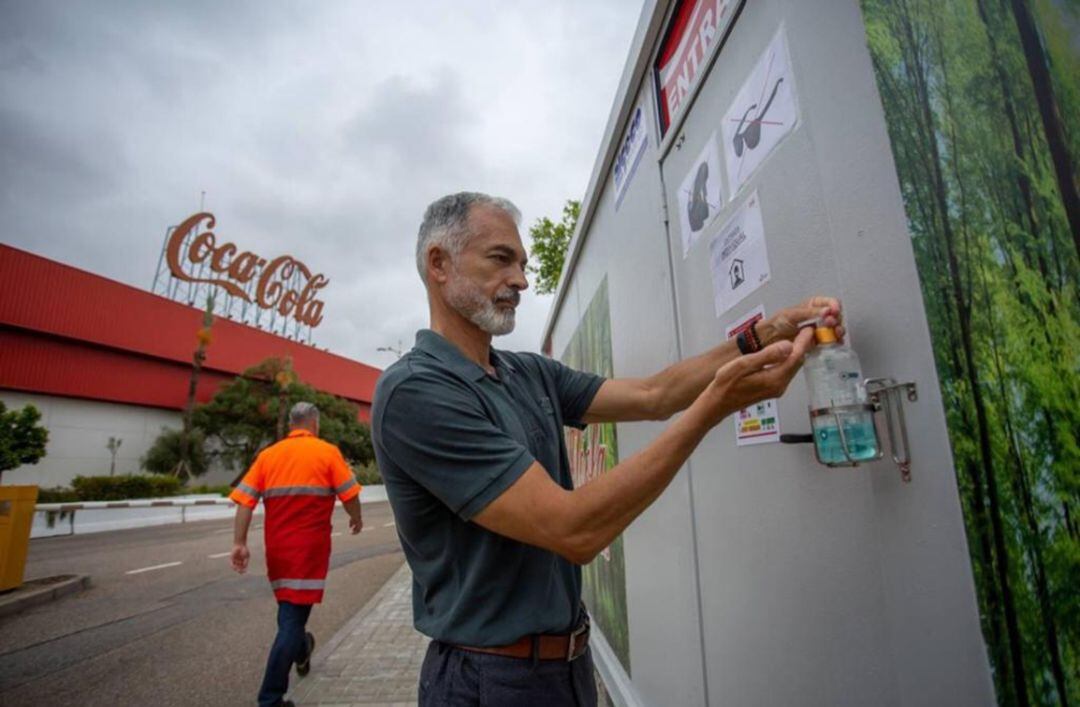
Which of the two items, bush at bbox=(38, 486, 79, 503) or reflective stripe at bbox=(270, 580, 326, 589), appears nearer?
reflective stripe at bbox=(270, 580, 326, 589)

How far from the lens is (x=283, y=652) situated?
138 inches

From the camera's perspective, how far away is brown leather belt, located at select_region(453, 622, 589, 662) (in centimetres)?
150

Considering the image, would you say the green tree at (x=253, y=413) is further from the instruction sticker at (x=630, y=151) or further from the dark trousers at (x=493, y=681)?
the dark trousers at (x=493, y=681)

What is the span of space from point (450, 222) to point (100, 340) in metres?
32.9

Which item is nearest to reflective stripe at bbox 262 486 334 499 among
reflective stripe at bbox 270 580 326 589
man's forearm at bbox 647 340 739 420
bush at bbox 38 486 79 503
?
reflective stripe at bbox 270 580 326 589

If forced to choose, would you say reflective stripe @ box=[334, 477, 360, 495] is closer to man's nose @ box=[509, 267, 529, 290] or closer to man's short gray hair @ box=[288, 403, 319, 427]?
man's short gray hair @ box=[288, 403, 319, 427]

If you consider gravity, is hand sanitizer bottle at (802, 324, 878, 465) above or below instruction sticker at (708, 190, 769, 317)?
below

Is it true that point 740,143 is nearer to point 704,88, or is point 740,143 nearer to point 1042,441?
point 704,88

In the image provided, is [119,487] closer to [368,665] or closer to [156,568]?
[156,568]

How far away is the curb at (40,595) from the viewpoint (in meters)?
6.48

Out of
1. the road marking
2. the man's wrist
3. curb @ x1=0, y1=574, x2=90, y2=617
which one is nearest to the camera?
the man's wrist

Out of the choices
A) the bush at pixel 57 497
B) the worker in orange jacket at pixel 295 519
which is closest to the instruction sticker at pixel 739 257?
the worker in orange jacket at pixel 295 519

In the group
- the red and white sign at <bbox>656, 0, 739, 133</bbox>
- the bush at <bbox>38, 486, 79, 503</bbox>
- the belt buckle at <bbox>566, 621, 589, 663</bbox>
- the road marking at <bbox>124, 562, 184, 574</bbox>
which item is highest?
the red and white sign at <bbox>656, 0, 739, 133</bbox>

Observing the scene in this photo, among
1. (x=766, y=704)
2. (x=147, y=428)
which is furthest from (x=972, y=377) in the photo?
(x=147, y=428)
